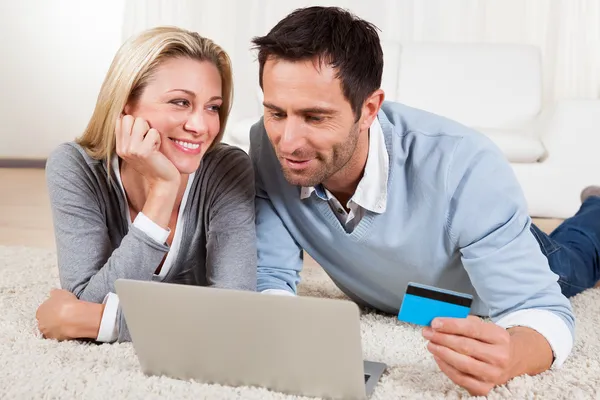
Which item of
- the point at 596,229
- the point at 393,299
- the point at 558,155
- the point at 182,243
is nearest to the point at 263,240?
the point at 182,243

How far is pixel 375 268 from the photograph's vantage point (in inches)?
72.4

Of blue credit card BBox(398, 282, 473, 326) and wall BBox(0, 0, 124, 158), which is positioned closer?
blue credit card BBox(398, 282, 473, 326)

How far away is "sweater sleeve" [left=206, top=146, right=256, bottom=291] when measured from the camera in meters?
1.78

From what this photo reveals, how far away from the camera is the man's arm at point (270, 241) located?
188 centimetres

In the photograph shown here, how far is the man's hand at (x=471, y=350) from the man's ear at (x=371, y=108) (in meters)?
0.53

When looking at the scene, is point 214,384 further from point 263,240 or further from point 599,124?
point 599,124

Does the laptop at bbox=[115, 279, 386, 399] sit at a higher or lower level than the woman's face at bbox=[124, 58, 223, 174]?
lower

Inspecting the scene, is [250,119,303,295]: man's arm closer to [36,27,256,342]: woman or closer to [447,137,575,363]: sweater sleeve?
[36,27,256,342]: woman

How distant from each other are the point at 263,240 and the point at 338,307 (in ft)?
2.35

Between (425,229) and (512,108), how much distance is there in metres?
2.52

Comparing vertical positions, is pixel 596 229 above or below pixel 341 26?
below

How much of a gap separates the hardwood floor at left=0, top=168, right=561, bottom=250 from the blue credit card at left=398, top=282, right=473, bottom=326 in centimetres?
208

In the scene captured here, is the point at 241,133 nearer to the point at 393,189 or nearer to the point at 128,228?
the point at 128,228

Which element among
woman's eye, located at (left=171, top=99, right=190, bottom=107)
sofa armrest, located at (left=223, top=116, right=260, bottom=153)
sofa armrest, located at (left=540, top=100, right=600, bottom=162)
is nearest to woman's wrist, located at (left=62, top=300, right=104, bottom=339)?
woman's eye, located at (left=171, top=99, right=190, bottom=107)
